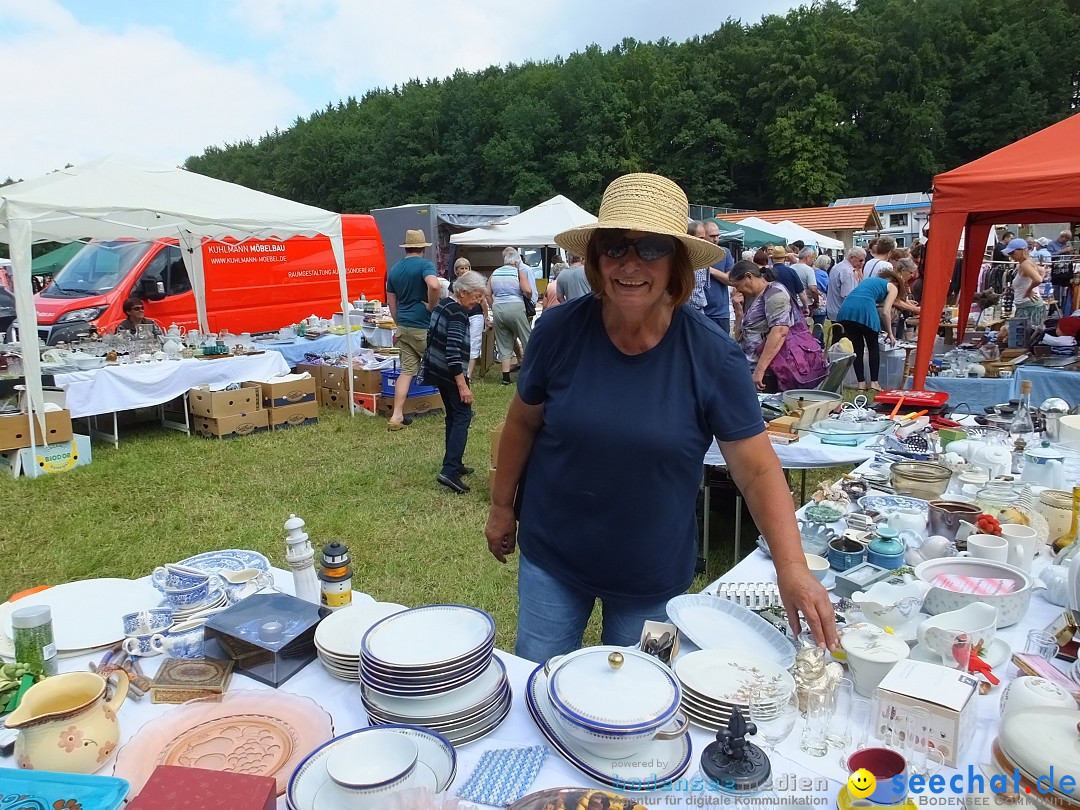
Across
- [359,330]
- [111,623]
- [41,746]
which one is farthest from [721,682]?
[359,330]

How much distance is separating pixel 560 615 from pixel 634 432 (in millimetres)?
597

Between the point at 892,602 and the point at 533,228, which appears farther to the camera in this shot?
the point at 533,228

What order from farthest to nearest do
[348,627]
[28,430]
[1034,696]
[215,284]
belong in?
1. [215,284]
2. [28,430]
3. [348,627]
4. [1034,696]

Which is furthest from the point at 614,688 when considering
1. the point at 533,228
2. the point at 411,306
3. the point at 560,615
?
the point at 533,228

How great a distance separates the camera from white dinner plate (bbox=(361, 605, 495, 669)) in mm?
1324

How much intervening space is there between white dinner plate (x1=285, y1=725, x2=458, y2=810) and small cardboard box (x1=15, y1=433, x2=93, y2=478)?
5.56 m

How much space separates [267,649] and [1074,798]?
1445mm

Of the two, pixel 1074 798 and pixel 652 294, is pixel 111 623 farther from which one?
pixel 1074 798

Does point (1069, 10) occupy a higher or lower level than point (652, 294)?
higher

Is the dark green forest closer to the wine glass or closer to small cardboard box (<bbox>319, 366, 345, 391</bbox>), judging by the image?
small cardboard box (<bbox>319, 366, 345, 391</bbox>)

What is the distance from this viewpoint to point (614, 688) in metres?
1.27

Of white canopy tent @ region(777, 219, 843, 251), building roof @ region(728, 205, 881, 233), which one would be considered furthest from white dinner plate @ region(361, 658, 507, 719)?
building roof @ region(728, 205, 881, 233)

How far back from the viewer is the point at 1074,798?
3.31 ft

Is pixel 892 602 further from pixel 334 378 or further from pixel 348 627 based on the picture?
pixel 334 378
